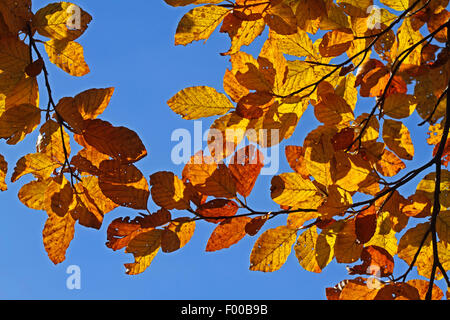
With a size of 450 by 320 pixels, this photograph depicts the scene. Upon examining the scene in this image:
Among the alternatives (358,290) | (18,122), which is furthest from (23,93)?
(358,290)

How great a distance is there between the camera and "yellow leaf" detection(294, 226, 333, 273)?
1155mm

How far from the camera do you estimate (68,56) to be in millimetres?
1101

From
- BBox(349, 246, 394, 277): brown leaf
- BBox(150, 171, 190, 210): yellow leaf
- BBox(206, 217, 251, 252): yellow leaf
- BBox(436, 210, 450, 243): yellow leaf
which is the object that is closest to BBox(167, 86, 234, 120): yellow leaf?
BBox(150, 171, 190, 210): yellow leaf

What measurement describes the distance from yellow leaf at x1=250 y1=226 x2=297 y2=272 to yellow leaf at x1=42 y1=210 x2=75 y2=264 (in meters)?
0.46

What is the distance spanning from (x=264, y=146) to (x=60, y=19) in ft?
1.91

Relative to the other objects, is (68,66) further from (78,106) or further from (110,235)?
(110,235)

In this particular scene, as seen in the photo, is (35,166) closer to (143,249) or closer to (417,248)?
(143,249)

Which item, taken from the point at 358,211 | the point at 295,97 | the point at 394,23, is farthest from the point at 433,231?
the point at 394,23

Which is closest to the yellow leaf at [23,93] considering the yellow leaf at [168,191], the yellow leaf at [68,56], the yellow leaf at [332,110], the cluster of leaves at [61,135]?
the cluster of leaves at [61,135]

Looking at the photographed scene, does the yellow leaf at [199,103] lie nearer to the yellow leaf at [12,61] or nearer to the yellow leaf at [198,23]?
the yellow leaf at [198,23]

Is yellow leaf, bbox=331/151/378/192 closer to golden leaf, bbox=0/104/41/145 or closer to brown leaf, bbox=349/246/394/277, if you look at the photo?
brown leaf, bbox=349/246/394/277

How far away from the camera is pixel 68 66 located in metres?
1.10

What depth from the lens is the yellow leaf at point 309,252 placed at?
3.79ft
